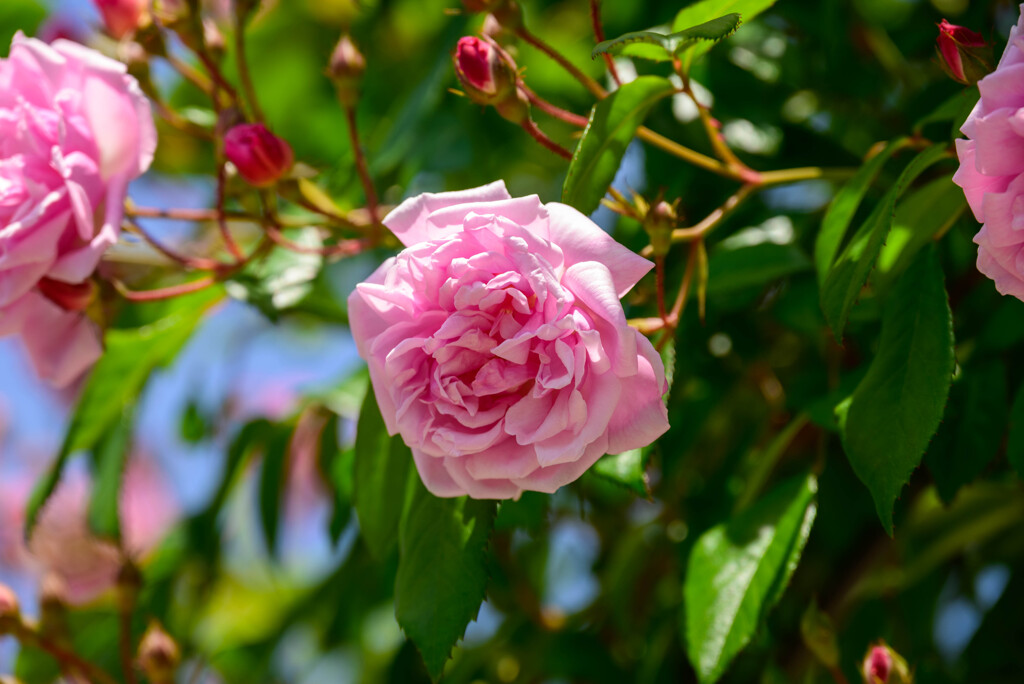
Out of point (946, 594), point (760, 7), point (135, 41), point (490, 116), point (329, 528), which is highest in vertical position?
point (760, 7)

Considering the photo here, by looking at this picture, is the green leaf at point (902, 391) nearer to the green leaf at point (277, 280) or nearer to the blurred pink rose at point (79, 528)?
the green leaf at point (277, 280)

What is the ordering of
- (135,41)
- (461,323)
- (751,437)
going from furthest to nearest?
(751,437), (135,41), (461,323)

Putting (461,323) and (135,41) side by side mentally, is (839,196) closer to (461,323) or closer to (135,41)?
(461,323)

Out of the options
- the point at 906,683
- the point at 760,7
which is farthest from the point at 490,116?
the point at 906,683

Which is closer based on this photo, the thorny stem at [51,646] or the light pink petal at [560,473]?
the light pink petal at [560,473]

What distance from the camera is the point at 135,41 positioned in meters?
0.77

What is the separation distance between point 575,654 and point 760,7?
0.62 m

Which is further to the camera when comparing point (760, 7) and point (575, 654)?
point (575, 654)

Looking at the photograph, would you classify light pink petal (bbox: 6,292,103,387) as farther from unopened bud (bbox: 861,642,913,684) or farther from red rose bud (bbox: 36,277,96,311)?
unopened bud (bbox: 861,642,913,684)

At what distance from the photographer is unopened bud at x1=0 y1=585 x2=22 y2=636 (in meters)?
0.79

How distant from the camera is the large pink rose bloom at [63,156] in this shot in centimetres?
60

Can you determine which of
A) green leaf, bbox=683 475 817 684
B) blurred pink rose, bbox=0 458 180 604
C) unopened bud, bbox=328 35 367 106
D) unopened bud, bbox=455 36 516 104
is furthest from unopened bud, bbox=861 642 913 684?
blurred pink rose, bbox=0 458 180 604

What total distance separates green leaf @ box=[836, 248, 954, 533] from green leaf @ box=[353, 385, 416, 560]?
0.27 metres

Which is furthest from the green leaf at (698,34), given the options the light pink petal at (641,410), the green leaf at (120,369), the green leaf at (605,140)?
the green leaf at (120,369)
